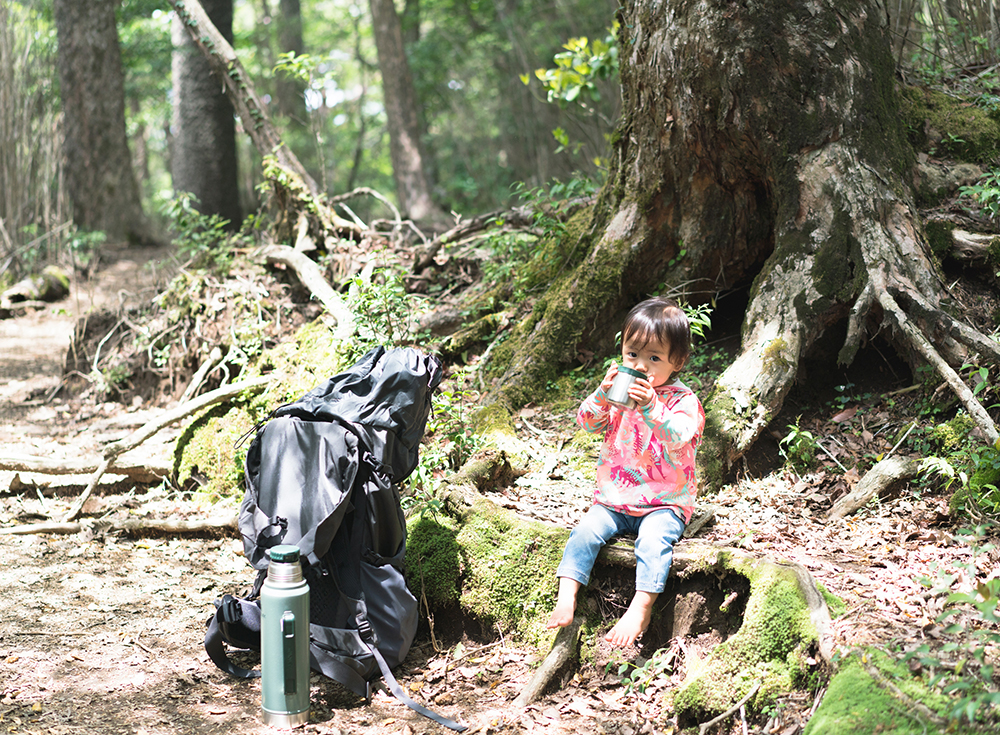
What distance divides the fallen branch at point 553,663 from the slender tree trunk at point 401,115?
9291mm

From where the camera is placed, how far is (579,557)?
274 centimetres

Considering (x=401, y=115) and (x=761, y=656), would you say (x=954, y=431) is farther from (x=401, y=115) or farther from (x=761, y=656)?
(x=401, y=115)

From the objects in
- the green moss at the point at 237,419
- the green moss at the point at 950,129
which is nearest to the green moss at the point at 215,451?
the green moss at the point at 237,419

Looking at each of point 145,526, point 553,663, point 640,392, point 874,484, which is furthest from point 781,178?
point 145,526

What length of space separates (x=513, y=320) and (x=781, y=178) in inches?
76.8

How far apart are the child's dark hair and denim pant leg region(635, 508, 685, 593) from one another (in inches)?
23.0

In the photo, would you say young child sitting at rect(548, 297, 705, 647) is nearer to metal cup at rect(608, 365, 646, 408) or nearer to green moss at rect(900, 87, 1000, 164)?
metal cup at rect(608, 365, 646, 408)

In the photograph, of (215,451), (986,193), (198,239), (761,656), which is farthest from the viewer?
(198,239)

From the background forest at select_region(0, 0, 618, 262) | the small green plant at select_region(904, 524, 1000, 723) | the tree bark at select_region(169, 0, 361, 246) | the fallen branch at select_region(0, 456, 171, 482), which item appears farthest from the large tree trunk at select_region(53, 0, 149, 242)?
the small green plant at select_region(904, 524, 1000, 723)

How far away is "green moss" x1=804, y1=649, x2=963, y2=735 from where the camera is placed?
1.91 metres

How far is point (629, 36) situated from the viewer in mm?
4570

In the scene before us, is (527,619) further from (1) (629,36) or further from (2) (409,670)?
(1) (629,36)

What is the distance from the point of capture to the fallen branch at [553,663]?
264 cm

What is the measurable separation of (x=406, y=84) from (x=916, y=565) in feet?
36.4
